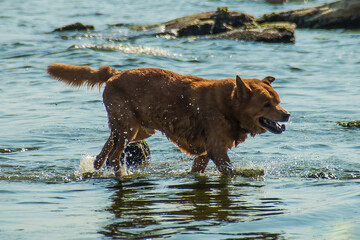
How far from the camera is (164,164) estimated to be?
344 inches

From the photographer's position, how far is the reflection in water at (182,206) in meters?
5.40

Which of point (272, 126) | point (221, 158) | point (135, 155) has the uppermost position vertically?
point (272, 126)

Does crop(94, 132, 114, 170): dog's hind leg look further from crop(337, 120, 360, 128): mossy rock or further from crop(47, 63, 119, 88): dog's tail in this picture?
crop(337, 120, 360, 128): mossy rock

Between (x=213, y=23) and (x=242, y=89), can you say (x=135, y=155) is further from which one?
(x=213, y=23)

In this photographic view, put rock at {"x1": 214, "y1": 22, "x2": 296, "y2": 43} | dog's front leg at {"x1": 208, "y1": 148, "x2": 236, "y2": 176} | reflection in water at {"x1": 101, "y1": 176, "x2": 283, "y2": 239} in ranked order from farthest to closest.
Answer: rock at {"x1": 214, "y1": 22, "x2": 296, "y2": 43} → dog's front leg at {"x1": 208, "y1": 148, "x2": 236, "y2": 176} → reflection in water at {"x1": 101, "y1": 176, "x2": 283, "y2": 239}

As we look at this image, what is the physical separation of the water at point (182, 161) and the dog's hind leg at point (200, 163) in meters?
0.19

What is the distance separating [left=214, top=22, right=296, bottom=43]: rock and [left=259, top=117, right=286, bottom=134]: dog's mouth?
1349cm

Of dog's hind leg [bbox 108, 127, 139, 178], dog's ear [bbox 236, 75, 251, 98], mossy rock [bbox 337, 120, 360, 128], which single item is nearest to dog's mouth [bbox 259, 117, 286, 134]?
dog's ear [bbox 236, 75, 251, 98]

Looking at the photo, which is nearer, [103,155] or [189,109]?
[189,109]

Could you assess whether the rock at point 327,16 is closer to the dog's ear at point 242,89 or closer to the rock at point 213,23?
the rock at point 213,23

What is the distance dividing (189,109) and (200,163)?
938mm

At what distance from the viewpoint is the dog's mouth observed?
23.9 ft

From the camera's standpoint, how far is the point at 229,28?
22.0 m

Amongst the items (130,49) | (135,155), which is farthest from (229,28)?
(135,155)
